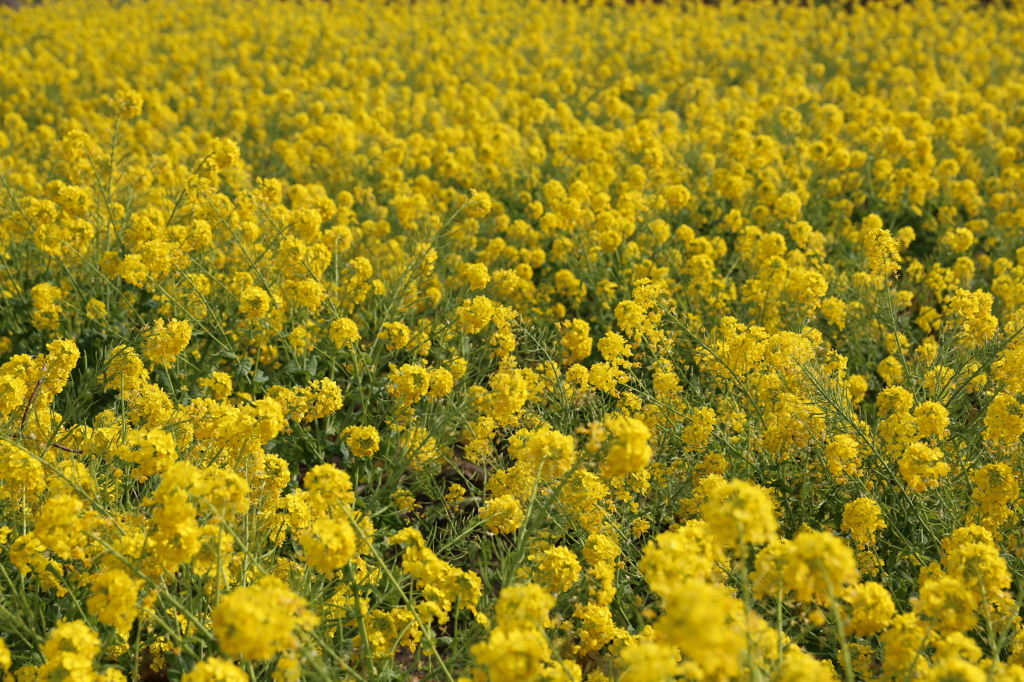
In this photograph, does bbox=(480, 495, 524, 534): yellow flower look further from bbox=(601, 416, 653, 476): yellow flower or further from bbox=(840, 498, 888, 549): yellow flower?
bbox=(840, 498, 888, 549): yellow flower

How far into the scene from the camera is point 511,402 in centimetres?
323

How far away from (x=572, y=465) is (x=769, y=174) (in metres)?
4.75

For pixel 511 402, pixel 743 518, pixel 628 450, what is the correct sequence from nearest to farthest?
1. pixel 743 518
2. pixel 628 450
3. pixel 511 402

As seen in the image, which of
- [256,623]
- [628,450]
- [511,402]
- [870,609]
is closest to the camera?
[256,623]

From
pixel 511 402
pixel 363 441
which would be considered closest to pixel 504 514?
pixel 511 402

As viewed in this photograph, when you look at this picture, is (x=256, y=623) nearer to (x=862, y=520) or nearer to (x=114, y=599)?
(x=114, y=599)

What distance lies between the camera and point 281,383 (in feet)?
14.3

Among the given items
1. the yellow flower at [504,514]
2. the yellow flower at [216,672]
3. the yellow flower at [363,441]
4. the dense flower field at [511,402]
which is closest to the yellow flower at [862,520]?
the dense flower field at [511,402]

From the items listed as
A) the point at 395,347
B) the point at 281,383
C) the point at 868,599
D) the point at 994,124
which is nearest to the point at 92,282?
the point at 281,383

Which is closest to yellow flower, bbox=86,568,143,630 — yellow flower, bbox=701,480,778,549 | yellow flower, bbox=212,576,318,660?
yellow flower, bbox=212,576,318,660

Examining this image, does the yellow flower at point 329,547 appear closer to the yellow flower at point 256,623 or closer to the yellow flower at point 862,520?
the yellow flower at point 256,623

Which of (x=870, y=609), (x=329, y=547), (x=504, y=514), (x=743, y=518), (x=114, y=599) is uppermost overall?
(x=743, y=518)

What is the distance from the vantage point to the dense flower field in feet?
7.43

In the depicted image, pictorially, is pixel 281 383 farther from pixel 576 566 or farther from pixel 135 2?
pixel 135 2
